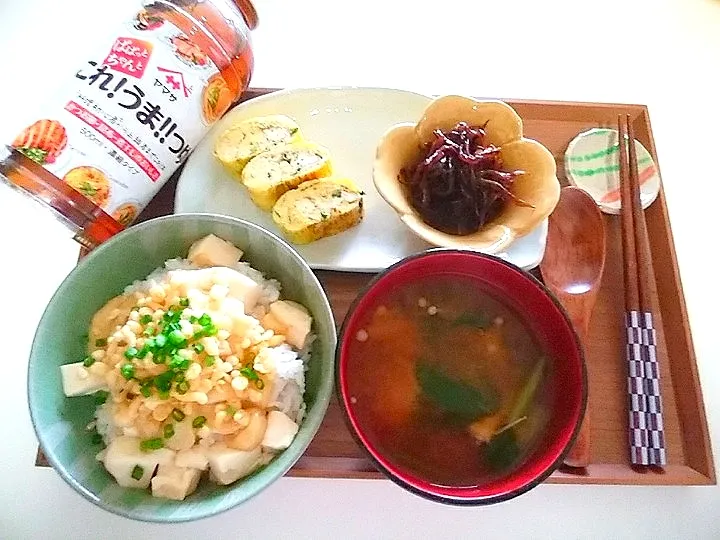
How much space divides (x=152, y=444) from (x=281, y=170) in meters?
0.45

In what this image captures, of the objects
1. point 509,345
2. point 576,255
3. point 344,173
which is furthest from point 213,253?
point 576,255

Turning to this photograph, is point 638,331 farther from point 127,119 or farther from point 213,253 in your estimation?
point 127,119

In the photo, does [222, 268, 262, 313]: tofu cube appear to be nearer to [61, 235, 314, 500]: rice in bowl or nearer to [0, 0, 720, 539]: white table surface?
[61, 235, 314, 500]: rice in bowl

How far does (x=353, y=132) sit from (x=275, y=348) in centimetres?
43

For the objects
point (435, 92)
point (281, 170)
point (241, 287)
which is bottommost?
point (241, 287)

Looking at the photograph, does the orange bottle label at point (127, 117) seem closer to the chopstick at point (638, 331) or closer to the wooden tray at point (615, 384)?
the wooden tray at point (615, 384)

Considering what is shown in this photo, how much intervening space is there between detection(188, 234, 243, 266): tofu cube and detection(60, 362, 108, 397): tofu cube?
7.6 inches

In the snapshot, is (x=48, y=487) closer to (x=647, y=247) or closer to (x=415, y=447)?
(x=415, y=447)

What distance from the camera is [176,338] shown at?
0.80 metres

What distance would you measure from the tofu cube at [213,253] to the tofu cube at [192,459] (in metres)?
0.25

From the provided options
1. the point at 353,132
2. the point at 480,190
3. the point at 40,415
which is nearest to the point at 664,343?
the point at 480,190

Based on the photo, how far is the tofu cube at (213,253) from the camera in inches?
35.9

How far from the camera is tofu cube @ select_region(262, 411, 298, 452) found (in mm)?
815

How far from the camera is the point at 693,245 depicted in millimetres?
1220
